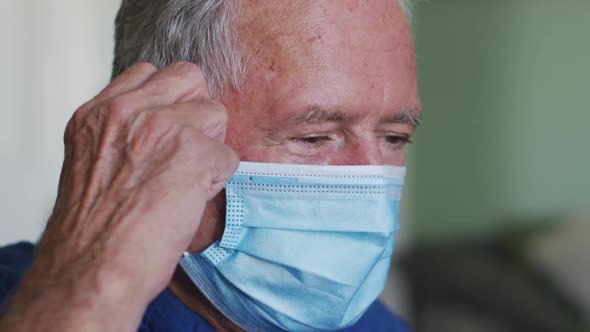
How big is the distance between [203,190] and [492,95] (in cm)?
399

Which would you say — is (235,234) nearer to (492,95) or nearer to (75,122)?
(75,122)

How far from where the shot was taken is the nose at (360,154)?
1428 millimetres

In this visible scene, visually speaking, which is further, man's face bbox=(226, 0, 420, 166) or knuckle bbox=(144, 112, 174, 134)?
man's face bbox=(226, 0, 420, 166)

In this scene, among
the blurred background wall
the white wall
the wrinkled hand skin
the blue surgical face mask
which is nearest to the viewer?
the wrinkled hand skin

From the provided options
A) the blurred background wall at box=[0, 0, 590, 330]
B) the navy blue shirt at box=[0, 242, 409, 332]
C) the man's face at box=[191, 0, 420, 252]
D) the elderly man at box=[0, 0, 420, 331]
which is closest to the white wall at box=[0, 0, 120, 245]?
the navy blue shirt at box=[0, 242, 409, 332]

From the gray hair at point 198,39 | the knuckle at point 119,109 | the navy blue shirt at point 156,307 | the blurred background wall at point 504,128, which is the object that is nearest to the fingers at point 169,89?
the knuckle at point 119,109

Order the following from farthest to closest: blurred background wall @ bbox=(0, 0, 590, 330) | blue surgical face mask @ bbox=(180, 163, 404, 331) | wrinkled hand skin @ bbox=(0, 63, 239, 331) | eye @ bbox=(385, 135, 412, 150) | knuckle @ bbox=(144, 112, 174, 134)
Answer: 1. blurred background wall @ bbox=(0, 0, 590, 330)
2. eye @ bbox=(385, 135, 412, 150)
3. blue surgical face mask @ bbox=(180, 163, 404, 331)
4. knuckle @ bbox=(144, 112, 174, 134)
5. wrinkled hand skin @ bbox=(0, 63, 239, 331)

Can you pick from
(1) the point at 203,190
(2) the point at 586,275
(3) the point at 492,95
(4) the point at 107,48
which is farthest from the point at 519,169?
(1) the point at 203,190

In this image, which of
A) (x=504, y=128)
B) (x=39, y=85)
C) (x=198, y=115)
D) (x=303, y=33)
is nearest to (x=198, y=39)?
(x=303, y=33)

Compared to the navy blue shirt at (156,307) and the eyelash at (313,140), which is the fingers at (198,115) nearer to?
the eyelash at (313,140)

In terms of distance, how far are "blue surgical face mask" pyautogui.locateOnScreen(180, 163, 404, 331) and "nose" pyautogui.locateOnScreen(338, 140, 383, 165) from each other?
0.07ft

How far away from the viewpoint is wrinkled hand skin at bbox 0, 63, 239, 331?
1.01m

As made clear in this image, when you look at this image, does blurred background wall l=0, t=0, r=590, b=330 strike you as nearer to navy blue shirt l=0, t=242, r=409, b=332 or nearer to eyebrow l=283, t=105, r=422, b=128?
navy blue shirt l=0, t=242, r=409, b=332

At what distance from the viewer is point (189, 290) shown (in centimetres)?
147
